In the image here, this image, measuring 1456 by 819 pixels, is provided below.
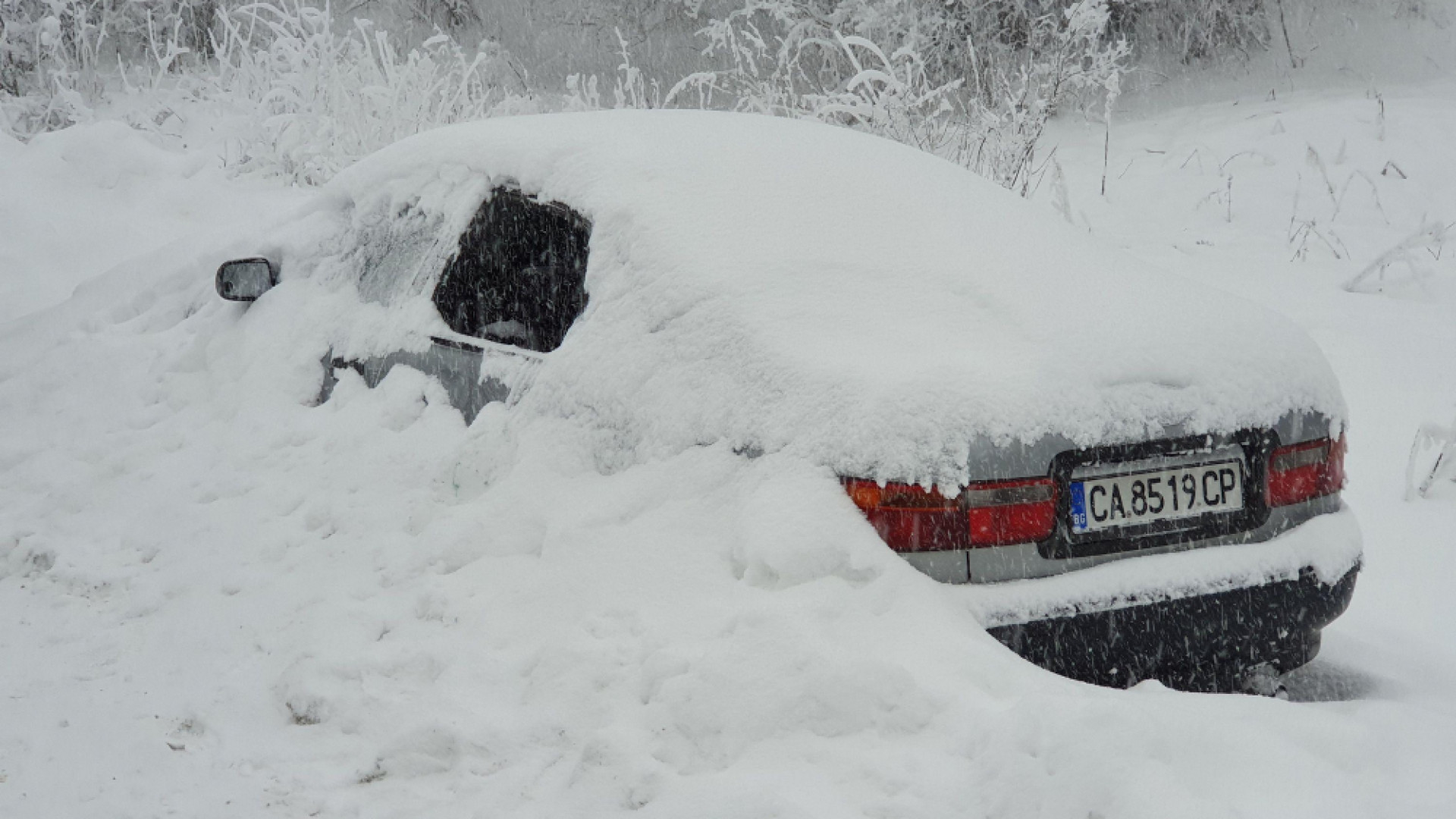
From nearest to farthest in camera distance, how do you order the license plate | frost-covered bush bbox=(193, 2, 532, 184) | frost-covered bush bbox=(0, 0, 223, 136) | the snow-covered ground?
the snow-covered ground
the license plate
frost-covered bush bbox=(193, 2, 532, 184)
frost-covered bush bbox=(0, 0, 223, 136)

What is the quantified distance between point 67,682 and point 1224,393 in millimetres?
3109

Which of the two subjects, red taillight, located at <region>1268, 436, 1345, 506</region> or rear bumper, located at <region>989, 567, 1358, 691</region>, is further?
red taillight, located at <region>1268, 436, 1345, 506</region>

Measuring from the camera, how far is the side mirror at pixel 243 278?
4.60 metres

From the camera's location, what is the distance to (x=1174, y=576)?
8.79 ft

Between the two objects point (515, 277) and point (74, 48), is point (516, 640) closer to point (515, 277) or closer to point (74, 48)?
point (515, 277)

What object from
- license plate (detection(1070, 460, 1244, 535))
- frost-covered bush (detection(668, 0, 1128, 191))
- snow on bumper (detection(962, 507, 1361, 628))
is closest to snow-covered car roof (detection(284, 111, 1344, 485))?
license plate (detection(1070, 460, 1244, 535))

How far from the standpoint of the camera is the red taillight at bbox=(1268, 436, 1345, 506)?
9.36 feet

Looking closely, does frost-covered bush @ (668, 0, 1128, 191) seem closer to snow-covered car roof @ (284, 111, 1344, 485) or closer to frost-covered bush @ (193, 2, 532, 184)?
frost-covered bush @ (193, 2, 532, 184)

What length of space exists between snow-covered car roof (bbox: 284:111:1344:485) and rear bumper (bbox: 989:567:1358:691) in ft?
1.28

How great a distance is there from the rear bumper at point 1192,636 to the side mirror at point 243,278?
3295 millimetres

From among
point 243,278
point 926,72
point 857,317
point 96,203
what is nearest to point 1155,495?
point 857,317

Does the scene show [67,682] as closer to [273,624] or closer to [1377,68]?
[273,624]

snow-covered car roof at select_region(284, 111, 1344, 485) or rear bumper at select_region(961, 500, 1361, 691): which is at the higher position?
snow-covered car roof at select_region(284, 111, 1344, 485)

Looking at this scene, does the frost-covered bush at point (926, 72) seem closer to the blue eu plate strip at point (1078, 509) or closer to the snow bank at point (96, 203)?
the snow bank at point (96, 203)
